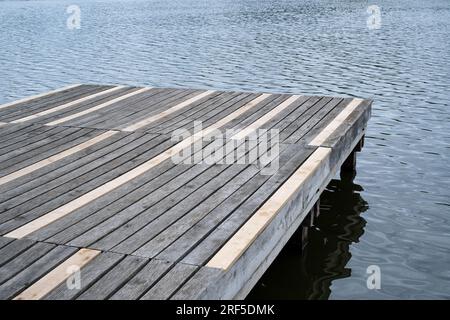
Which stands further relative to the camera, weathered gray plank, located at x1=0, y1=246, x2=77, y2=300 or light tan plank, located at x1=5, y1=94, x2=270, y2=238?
light tan plank, located at x1=5, y1=94, x2=270, y2=238

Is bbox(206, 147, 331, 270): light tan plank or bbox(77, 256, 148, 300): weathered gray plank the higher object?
bbox(206, 147, 331, 270): light tan plank

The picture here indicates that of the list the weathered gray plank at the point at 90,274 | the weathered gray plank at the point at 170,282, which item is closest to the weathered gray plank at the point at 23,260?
the weathered gray plank at the point at 90,274

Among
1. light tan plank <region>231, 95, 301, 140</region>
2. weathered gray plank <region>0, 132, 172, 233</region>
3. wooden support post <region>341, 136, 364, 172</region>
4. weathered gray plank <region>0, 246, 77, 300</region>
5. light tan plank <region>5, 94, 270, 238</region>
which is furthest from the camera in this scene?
wooden support post <region>341, 136, 364, 172</region>

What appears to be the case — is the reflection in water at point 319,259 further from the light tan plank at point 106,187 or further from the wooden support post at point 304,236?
the light tan plank at point 106,187

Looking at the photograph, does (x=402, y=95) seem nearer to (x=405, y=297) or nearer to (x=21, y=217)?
(x=405, y=297)

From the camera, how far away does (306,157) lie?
22.6 ft

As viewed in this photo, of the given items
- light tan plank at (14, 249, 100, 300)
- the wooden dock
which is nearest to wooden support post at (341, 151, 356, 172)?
the wooden dock

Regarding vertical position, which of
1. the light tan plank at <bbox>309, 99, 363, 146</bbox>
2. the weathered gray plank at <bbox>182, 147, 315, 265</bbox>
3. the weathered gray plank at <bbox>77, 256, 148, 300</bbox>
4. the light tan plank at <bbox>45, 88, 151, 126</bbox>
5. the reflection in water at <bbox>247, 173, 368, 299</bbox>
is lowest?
the reflection in water at <bbox>247, 173, 368, 299</bbox>

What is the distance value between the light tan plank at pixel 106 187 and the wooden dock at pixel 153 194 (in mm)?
18

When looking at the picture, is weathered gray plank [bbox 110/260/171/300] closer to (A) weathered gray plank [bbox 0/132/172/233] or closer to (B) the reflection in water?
(A) weathered gray plank [bbox 0/132/172/233]

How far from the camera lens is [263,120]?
873 centimetres

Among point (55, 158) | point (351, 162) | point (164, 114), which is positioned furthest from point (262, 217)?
point (351, 162)

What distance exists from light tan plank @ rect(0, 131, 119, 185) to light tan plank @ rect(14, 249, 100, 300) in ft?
7.22

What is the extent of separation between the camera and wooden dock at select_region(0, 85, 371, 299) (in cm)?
430
